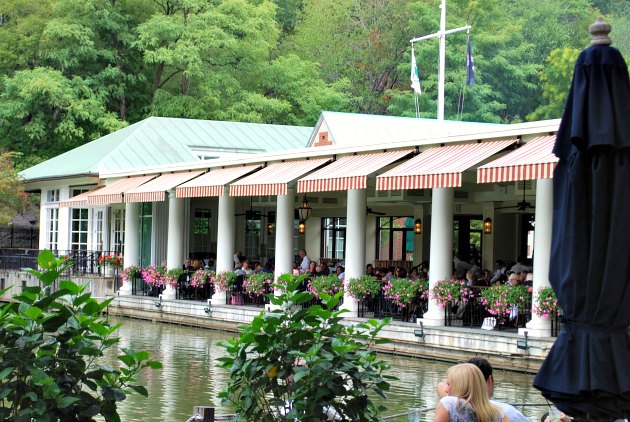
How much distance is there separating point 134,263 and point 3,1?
25.7 m

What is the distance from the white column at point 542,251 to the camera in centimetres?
1828

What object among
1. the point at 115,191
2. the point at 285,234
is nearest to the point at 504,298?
the point at 285,234

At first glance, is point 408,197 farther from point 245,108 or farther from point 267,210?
point 245,108

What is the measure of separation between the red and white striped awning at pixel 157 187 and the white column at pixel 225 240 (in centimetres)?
162

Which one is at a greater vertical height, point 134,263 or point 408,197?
point 408,197

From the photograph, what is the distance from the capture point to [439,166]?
19.7 metres

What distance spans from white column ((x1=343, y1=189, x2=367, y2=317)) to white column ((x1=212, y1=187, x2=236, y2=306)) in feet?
16.4

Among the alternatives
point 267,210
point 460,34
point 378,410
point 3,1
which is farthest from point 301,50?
point 378,410

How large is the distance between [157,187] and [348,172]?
9.19 metres

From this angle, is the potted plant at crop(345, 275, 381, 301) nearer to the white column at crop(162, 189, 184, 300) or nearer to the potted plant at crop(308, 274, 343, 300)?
the potted plant at crop(308, 274, 343, 300)

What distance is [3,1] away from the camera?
175 feet

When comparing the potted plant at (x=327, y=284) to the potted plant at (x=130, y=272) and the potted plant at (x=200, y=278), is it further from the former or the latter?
the potted plant at (x=130, y=272)

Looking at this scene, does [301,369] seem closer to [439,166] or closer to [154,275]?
[439,166]

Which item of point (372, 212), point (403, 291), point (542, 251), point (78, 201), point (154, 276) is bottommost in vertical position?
point (154, 276)
